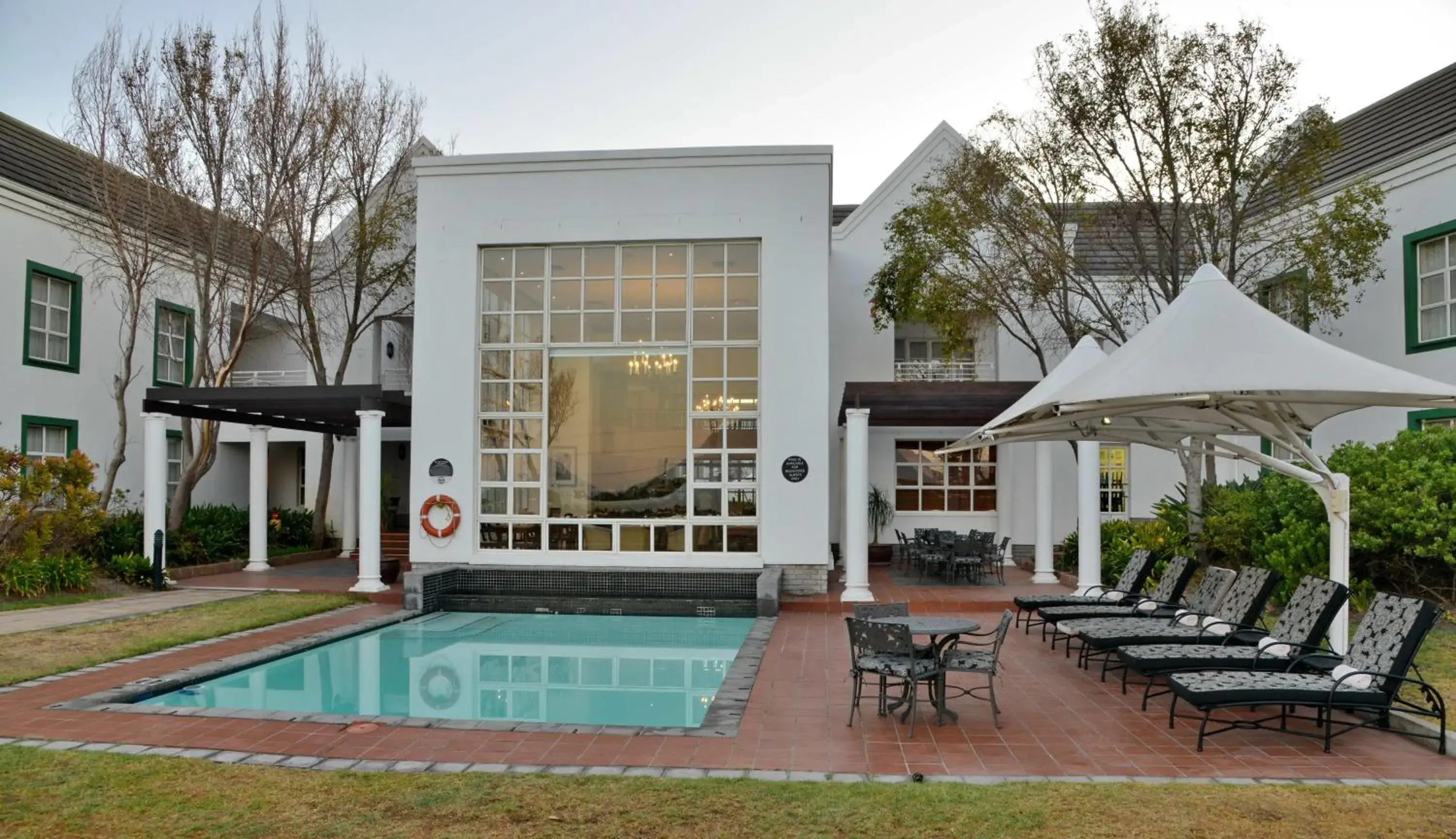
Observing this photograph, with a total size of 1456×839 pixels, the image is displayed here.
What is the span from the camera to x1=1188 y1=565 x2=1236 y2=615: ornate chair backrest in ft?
31.8

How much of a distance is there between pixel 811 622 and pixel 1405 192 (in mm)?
11128

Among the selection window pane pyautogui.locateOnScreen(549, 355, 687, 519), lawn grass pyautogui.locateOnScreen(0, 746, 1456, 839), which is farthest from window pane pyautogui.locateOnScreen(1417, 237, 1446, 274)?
lawn grass pyautogui.locateOnScreen(0, 746, 1456, 839)

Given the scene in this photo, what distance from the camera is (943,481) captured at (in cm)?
1942

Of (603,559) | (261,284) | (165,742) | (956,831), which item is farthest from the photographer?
(261,284)

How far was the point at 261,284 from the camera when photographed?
66.5ft

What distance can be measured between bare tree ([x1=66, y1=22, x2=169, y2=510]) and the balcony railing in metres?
13.9

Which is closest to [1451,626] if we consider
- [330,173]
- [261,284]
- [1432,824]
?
[1432,824]

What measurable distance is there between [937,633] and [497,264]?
10122mm

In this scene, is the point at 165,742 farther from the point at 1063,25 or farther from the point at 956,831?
the point at 1063,25

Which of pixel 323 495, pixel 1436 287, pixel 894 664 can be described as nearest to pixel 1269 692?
pixel 894 664

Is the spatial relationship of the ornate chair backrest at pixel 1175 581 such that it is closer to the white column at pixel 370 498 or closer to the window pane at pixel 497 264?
the window pane at pixel 497 264

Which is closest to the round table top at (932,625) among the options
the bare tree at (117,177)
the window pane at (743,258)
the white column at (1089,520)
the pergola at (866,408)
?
the pergola at (866,408)

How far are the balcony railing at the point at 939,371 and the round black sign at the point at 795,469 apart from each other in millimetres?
5782

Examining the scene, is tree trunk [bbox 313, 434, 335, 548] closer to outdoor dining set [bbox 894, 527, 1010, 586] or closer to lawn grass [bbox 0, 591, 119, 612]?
lawn grass [bbox 0, 591, 119, 612]
